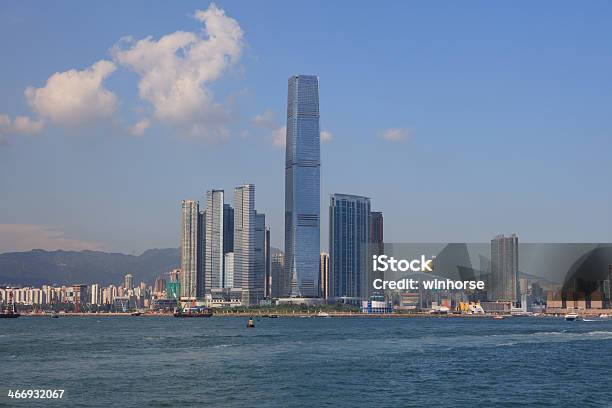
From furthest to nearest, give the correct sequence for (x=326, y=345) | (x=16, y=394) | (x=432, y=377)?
(x=326, y=345) → (x=432, y=377) → (x=16, y=394)

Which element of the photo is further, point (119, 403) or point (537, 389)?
point (537, 389)

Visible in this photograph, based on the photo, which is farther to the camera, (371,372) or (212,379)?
(371,372)

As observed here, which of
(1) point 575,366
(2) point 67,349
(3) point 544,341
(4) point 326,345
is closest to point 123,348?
(2) point 67,349

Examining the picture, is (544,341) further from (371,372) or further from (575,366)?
(371,372)

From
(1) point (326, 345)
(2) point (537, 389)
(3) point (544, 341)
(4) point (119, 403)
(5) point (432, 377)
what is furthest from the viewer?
(3) point (544, 341)

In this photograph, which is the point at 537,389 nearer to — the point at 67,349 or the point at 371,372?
the point at 371,372

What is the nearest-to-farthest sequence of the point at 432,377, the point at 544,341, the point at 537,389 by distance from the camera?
the point at 537,389 → the point at 432,377 → the point at 544,341

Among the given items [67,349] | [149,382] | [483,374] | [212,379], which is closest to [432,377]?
[483,374]

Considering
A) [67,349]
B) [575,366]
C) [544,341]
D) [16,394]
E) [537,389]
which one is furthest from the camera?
Answer: [544,341]
